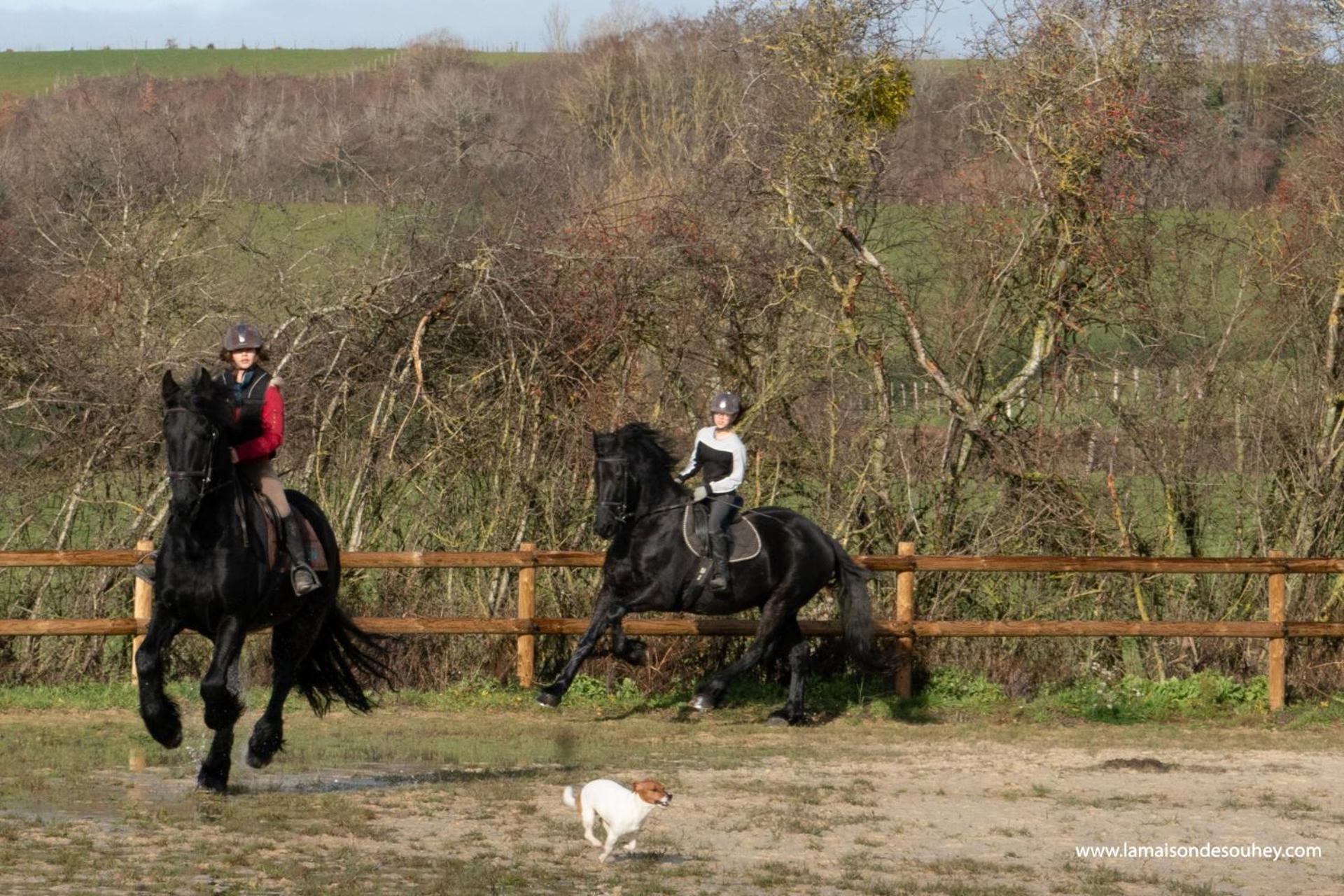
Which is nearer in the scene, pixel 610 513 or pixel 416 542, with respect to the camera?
pixel 610 513

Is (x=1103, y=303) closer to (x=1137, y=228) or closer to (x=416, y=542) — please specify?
(x=1137, y=228)

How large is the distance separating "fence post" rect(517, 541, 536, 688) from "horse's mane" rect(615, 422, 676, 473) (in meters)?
1.54

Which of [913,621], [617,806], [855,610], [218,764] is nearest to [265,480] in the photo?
[218,764]

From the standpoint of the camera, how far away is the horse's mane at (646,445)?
1286 centimetres

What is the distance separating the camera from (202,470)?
8555 mm

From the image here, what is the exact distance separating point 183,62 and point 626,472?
8120 cm

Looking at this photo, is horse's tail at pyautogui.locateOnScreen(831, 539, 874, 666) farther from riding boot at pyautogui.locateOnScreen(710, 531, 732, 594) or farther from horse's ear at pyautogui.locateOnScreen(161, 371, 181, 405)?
horse's ear at pyautogui.locateOnScreen(161, 371, 181, 405)

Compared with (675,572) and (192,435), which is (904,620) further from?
(192,435)

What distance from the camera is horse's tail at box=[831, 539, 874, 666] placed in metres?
13.2

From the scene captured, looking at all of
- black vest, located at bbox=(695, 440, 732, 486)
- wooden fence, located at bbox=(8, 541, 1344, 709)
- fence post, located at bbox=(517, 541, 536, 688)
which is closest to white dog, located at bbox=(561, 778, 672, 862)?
black vest, located at bbox=(695, 440, 732, 486)

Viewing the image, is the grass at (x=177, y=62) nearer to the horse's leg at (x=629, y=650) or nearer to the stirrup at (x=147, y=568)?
the horse's leg at (x=629, y=650)

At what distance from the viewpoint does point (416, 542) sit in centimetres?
1563

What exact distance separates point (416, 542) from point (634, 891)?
9.06m

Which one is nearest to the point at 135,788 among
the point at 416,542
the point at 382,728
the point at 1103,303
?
the point at 382,728
